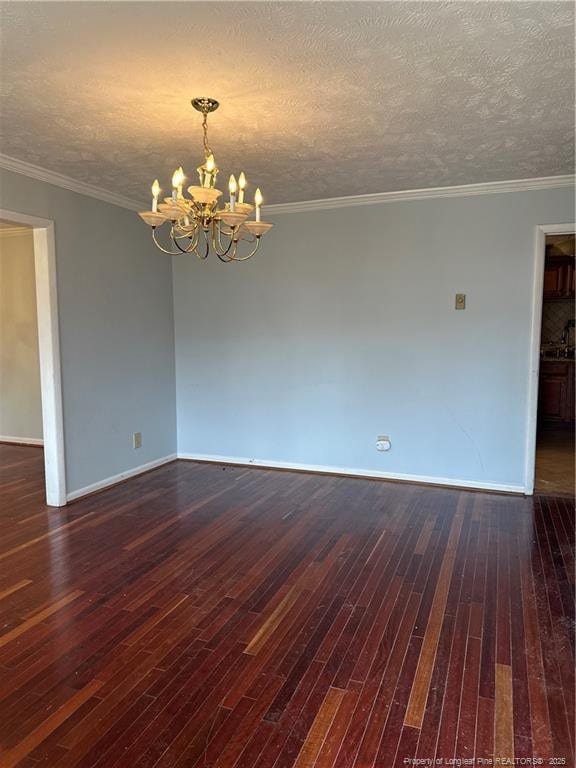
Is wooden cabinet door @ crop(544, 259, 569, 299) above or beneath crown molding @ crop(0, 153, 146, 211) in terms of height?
beneath

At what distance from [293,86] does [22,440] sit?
532 centimetres

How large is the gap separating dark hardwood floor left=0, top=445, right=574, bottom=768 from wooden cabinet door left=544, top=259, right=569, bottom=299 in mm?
3696

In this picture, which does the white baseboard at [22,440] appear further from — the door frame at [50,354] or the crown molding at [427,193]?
the crown molding at [427,193]

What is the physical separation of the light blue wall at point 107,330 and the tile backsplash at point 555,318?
5.10m

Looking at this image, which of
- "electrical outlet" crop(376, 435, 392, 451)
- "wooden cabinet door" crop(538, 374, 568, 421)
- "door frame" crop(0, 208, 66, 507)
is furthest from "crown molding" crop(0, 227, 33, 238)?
"wooden cabinet door" crop(538, 374, 568, 421)

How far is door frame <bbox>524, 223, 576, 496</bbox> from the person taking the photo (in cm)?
394

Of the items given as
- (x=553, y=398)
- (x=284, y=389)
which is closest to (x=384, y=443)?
(x=284, y=389)

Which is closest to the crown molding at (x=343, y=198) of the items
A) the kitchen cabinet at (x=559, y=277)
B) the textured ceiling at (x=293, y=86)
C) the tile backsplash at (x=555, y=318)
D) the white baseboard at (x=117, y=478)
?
the textured ceiling at (x=293, y=86)

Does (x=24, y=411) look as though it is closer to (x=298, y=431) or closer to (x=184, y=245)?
(x=184, y=245)

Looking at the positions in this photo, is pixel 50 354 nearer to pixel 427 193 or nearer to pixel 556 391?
pixel 427 193

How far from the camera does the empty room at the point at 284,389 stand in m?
1.82

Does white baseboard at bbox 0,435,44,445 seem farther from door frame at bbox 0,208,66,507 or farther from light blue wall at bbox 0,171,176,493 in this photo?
door frame at bbox 0,208,66,507

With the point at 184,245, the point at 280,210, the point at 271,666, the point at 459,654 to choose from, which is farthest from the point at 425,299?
the point at 271,666

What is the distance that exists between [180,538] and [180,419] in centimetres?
210
